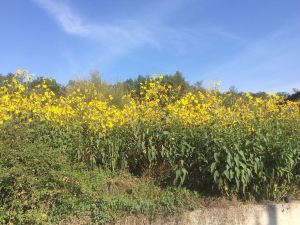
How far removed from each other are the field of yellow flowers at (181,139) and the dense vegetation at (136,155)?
0.05ft

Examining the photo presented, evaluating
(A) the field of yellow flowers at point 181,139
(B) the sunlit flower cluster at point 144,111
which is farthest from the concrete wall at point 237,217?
(B) the sunlit flower cluster at point 144,111

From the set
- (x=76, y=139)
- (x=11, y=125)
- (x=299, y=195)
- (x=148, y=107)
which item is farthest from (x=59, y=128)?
(x=299, y=195)

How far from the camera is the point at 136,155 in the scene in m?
7.59

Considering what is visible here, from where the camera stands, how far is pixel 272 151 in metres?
6.89

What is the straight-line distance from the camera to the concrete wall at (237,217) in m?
6.18

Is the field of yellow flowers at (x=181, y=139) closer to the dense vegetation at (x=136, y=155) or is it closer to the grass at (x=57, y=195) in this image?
the dense vegetation at (x=136, y=155)

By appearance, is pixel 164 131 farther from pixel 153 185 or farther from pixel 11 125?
pixel 11 125

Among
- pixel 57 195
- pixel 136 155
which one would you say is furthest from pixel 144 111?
pixel 57 195

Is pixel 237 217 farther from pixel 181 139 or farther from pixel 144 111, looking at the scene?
pixel 144 111

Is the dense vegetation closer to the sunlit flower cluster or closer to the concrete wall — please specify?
the sunlit flower cluster

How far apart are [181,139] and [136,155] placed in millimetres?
872

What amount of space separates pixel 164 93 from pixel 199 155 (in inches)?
99.7

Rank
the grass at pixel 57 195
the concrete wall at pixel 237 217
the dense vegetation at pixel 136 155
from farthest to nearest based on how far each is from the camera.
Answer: the concrete wall at pixel 237 217 < the dense vegetation at pixel 136 155 < the grass at pixel 57 195

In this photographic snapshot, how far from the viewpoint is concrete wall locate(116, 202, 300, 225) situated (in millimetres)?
6184
